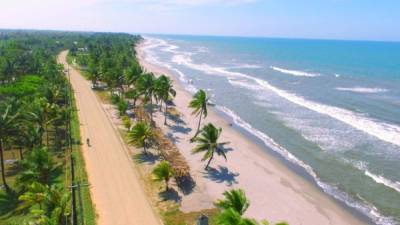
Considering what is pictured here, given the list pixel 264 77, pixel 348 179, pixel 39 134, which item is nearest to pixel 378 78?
pixel 264 77

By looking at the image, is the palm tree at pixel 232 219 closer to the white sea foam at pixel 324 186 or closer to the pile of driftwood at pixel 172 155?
the pile of driftwood at pixel 172 155

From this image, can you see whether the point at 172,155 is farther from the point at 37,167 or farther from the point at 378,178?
the point at 378,178

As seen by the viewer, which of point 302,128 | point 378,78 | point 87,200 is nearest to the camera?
point 87,200

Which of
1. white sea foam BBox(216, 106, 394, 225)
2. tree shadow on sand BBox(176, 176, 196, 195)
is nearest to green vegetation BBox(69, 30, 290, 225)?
tree shadow on sand BBox(176, 176, 196, 195)

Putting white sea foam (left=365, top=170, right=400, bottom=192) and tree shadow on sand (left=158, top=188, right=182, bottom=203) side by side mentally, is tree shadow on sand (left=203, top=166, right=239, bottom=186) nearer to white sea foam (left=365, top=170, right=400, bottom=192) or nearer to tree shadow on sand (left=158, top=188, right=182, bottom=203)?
tree shadow on sand (left=158, top=188, right=182, bottom=203)

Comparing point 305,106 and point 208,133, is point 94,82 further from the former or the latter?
point 208,133

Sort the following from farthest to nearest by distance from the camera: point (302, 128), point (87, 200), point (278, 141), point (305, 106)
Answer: point (305, 106) < point (302, 128) < point (278, 141) < point (87, 200)

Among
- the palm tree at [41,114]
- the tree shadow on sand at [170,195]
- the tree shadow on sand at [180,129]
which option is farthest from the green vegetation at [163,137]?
the palm tree at [41,114]
